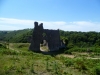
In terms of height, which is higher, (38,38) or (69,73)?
(38,38)

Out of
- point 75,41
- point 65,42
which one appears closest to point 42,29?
point 65,42

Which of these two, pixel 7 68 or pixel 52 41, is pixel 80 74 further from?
pixel 52 41

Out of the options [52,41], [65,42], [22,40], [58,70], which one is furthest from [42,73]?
[22,40]

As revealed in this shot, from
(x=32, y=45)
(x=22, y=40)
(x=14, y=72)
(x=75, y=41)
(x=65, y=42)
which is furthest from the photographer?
(x=75, y=41)

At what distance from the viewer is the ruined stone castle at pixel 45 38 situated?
105 ft

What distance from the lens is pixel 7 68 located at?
1372cm

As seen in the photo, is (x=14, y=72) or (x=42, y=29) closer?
(x=14, y=72)

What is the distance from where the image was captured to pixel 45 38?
110 feet

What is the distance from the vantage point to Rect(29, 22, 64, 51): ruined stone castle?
32.0m

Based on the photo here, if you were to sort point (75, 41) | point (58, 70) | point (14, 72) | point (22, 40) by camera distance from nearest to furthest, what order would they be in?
point (14, 72)
point (58, 70)
point (22, 40)
point (75, 41)

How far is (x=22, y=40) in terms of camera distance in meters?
51.4

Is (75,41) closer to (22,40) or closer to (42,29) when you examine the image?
(22,40)

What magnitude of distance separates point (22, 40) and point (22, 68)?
37.5 metres

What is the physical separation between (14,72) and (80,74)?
15.0 feet
